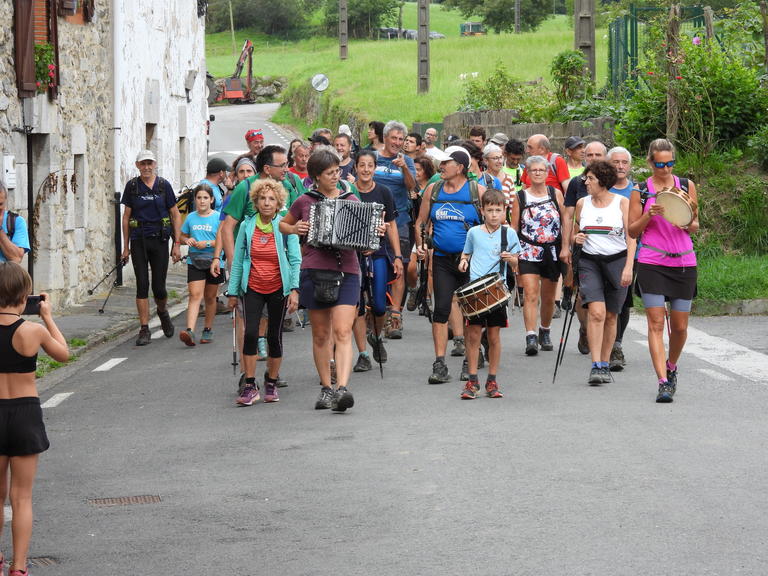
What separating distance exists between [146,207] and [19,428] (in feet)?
28.6

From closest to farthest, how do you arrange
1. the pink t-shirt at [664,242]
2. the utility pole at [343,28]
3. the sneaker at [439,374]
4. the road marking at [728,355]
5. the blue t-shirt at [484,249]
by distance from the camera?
1. the pink t-shirt at [664,242]
2. the blue t-shirt at [484,249]
3. the sneaker at [439,374]
4. the road marking at [728,355]
5. the utility pole at [343,28]

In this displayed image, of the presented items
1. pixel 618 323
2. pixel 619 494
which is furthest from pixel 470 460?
pixel 618 323

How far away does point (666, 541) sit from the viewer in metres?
6.07

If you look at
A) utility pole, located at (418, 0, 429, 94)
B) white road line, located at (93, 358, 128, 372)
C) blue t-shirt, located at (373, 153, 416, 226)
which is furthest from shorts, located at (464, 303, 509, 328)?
utility pole, located at (418, 0, 429, 94)

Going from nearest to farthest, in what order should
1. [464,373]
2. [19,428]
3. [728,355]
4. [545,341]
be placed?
[19,428] < [464,373] < [728,355] < [545,341]

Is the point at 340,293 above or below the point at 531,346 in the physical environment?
above

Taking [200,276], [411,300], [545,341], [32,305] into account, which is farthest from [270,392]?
[411,300]

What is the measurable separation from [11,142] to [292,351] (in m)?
4.98

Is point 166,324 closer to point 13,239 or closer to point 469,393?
point 469,393

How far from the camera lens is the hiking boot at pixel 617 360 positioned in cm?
1157

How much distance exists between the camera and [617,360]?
38.3 feet

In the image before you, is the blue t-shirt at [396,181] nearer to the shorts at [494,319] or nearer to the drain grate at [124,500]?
the shorts at [494,319]

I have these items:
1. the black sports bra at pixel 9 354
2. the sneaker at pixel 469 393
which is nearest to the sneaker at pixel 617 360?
the sneaker at pixel 469 393

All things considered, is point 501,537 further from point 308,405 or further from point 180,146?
point 180,146
